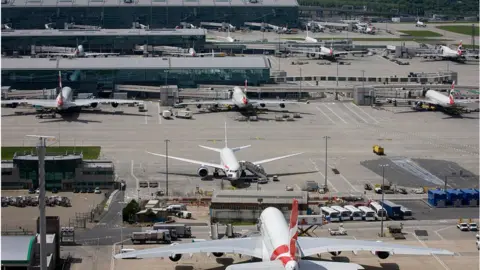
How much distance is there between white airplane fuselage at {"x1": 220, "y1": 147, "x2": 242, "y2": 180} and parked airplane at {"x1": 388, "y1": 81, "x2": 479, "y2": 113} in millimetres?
50807

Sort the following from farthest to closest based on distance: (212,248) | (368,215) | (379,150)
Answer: (379,150) < (368,215) < (212,248)

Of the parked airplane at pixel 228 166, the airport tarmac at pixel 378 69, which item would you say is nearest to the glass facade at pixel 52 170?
the parked airplane at pixel 228 166

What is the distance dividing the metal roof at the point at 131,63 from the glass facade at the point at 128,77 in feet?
2.29

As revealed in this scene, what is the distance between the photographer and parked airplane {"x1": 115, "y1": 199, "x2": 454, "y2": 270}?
57500mm

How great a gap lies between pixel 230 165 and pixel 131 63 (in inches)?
2738

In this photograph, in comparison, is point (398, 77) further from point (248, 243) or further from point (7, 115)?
point (248, 243)

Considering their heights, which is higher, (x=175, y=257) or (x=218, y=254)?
(x=175, y=257)

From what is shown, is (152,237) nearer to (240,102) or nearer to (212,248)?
(212,248)

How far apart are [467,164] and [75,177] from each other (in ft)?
137

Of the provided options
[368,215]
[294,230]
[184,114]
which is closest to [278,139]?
[184,114]

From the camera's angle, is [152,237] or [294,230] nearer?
[294,230]

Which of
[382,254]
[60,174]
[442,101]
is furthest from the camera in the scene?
[442,101]

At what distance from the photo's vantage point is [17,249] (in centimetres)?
6184

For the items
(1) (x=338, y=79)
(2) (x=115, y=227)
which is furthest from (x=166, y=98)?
(2) (x=115, y=227)
